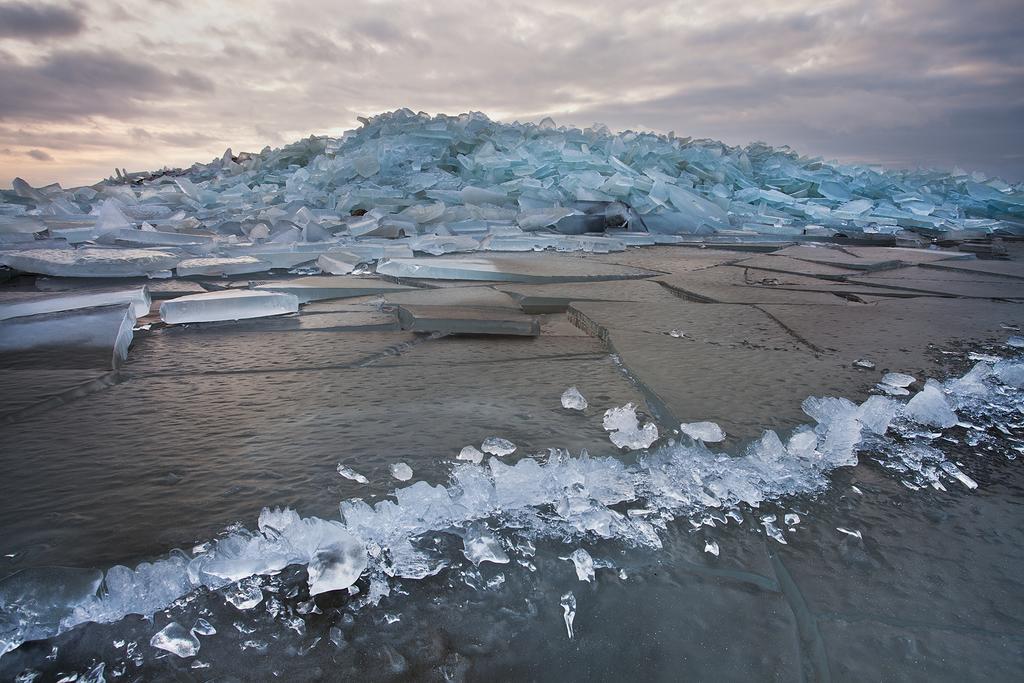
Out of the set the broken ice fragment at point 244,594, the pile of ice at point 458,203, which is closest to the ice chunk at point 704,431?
the broken ice fragment at point 244,594

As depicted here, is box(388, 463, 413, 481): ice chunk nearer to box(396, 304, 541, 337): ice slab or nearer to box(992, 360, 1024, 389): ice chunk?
box(396, 304, 541, 337): ice slab

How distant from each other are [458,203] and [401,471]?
5565mm

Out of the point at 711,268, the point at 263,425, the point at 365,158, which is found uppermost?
the point at 365,158

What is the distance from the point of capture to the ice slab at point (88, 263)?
2590 millimetres

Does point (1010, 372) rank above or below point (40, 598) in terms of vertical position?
below

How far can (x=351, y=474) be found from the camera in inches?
32.9

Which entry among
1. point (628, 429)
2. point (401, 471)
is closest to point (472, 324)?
point (628, 429)

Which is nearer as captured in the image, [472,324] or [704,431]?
[704,431]

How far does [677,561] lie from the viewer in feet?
2.24

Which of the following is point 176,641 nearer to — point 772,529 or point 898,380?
point 772,529

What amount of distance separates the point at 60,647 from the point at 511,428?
0.62 m

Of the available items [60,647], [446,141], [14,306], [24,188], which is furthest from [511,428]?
[24,188]

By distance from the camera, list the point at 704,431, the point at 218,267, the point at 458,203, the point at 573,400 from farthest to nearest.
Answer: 1. the point at 458,203
2. the point at 218,267
3. the point at 573,400
4. the point at 704,431

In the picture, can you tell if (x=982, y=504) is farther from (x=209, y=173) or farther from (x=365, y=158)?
(x=209, y=173)
